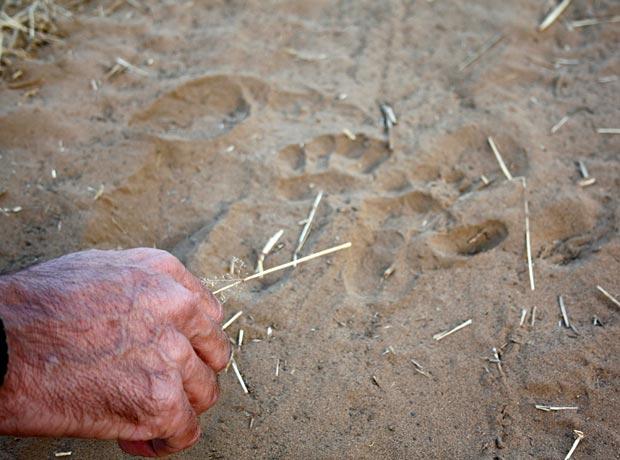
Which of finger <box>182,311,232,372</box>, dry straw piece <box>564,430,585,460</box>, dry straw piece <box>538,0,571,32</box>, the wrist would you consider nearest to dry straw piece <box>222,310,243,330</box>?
finger <box>182,311,232,372</box>

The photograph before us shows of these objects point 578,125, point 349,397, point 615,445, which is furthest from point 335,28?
point 615,445

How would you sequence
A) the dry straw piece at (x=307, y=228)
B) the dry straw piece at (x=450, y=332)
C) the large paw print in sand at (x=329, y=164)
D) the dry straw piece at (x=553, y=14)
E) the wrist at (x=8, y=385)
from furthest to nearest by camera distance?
the dry straw piece at (x=553, y=14)
the large paw print in sand at (x=329, y=164)
the dry straw piece at (x=307, y=228)
the dry straw piece at (x=450, y=332)
the wrist at (x=8, y=385)

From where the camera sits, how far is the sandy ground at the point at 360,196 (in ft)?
7.65

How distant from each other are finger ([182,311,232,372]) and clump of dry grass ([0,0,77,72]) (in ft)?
7.11

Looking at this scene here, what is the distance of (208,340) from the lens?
2051 mm

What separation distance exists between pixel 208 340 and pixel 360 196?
44.5 inches

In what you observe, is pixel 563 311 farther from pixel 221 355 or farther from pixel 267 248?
pixel 221 355

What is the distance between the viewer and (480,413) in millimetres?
2301

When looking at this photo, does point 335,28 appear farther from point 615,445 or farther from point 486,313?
point 615,445

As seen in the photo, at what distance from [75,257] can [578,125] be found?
2.22m

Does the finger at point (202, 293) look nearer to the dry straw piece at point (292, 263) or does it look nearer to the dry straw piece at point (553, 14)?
the dry straw piece at point (292, 263)

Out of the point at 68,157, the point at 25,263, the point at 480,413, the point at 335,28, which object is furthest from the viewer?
the point at 335,28

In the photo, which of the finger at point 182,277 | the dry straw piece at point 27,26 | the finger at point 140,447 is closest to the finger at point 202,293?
the finger at point 182,277

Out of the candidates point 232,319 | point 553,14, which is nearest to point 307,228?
point 232,319
